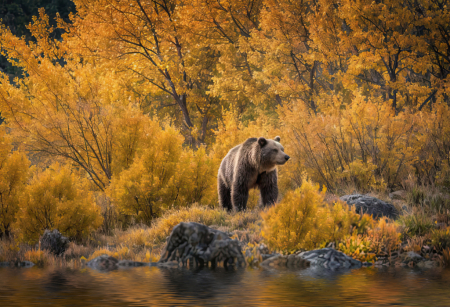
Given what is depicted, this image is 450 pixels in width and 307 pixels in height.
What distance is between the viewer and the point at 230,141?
1541cm

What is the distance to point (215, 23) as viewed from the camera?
18.5 m

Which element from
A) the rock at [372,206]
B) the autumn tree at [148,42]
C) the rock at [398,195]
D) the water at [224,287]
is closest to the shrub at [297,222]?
the water at [224,287]

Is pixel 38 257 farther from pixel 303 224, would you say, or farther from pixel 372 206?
pixel 372 206

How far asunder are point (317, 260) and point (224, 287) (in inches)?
87.8

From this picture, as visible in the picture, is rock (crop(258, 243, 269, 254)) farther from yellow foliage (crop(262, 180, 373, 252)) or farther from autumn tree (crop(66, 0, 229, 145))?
autumn tree (crop(66, 0, 229, 145))

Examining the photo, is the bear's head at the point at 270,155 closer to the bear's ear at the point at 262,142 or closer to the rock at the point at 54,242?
the bear's ear at the point at 262,142

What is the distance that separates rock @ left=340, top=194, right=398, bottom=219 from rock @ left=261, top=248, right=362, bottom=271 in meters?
2.43

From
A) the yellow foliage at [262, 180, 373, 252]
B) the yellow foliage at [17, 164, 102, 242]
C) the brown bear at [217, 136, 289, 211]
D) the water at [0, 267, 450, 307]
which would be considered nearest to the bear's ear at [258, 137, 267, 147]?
the brown bear at [217, 136, 289, 211]

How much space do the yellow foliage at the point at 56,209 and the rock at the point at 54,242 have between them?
0.62 meters

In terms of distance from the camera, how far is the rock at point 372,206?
9945 mm

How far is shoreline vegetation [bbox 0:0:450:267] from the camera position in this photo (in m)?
8.62

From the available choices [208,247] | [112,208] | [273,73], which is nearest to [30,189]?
[112,208]

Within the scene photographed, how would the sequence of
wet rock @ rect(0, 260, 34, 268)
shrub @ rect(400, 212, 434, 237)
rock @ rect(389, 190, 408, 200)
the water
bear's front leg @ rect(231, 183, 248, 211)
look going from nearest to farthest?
the water, wet rock @ rect(0, 260, 34, 268), shrub @ rect(400, 212, 434, 237), bear's front leg @ rect(231, 183, 248, 211), rock @ rect(389, 190, 408, 200)

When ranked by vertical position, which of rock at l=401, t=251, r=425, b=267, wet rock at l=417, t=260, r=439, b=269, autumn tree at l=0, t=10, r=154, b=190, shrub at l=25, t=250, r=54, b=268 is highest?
autumn tree at l=0, t=10, r=154, b=190
